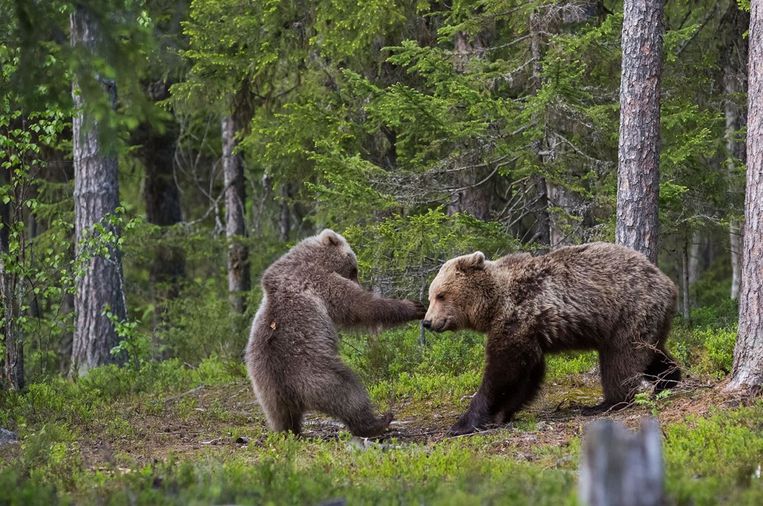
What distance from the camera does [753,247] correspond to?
29.1ft

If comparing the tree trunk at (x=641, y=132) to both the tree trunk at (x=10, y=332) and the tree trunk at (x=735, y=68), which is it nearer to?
the tree trunk at (x=735, y=68)

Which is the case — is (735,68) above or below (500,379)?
above

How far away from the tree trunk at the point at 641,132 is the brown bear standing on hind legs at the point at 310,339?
9.45 ft

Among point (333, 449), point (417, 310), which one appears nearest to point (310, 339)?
point (333, 449)

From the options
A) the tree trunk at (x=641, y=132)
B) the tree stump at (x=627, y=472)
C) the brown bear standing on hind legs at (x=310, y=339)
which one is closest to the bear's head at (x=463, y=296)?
the brown bear standing on hind legs at (x=310, y=339)

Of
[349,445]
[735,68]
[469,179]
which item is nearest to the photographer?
[349,445]

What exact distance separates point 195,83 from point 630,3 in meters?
8.25

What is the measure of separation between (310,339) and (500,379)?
1963mm

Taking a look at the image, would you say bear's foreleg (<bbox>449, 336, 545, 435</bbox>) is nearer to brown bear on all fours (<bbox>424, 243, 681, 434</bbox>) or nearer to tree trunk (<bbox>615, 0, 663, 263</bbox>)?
brown bear on all fours (<bbox>424, 243, 681, 434</bbox>)

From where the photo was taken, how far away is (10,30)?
1028 cm

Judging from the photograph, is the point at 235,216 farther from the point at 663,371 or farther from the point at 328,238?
the point at 663,371

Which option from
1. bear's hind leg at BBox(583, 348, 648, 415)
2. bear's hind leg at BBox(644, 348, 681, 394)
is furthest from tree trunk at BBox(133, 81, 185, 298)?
bear's hind leg at BBox(644, 348, 681, 394)

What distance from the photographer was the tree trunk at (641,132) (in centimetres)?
1101

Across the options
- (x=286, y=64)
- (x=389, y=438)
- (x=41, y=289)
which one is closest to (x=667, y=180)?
(x=389, y=438)
